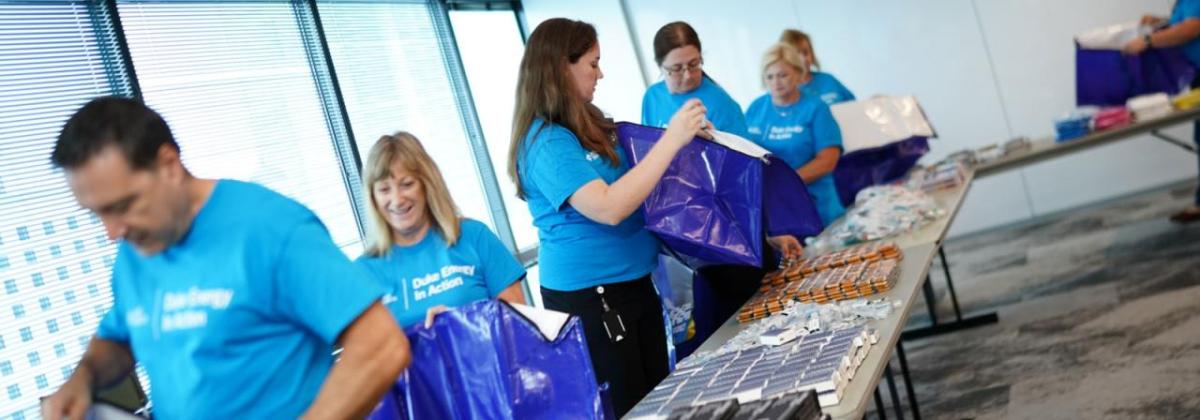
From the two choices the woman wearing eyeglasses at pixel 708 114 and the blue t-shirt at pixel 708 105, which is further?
the blue t-shirt at pixel 708 105

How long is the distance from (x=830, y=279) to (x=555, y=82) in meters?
0.99

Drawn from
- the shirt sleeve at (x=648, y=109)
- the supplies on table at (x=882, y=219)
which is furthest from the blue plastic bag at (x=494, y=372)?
the supplies on table at (x=882, y=219)

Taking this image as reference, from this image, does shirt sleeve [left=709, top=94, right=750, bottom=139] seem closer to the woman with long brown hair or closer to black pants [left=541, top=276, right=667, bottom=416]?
the woman with long brown hair

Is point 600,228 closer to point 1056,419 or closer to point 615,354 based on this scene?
point 615,354

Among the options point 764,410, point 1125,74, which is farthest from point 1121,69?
point 764,410

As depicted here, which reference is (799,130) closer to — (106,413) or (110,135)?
(106,413)

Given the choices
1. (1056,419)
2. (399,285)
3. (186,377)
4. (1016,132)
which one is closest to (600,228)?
(399,285)

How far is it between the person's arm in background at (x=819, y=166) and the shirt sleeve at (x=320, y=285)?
3340mm

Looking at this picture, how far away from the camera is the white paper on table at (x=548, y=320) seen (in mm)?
2348

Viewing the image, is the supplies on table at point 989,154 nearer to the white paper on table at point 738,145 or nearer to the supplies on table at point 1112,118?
the supplies on table at point 1112,118

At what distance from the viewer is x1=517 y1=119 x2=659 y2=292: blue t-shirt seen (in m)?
2.79

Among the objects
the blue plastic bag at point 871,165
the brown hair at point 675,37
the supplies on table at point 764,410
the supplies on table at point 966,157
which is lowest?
the supplies on table at point 966,157

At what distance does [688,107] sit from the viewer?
275cm

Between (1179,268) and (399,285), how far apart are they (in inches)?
159
